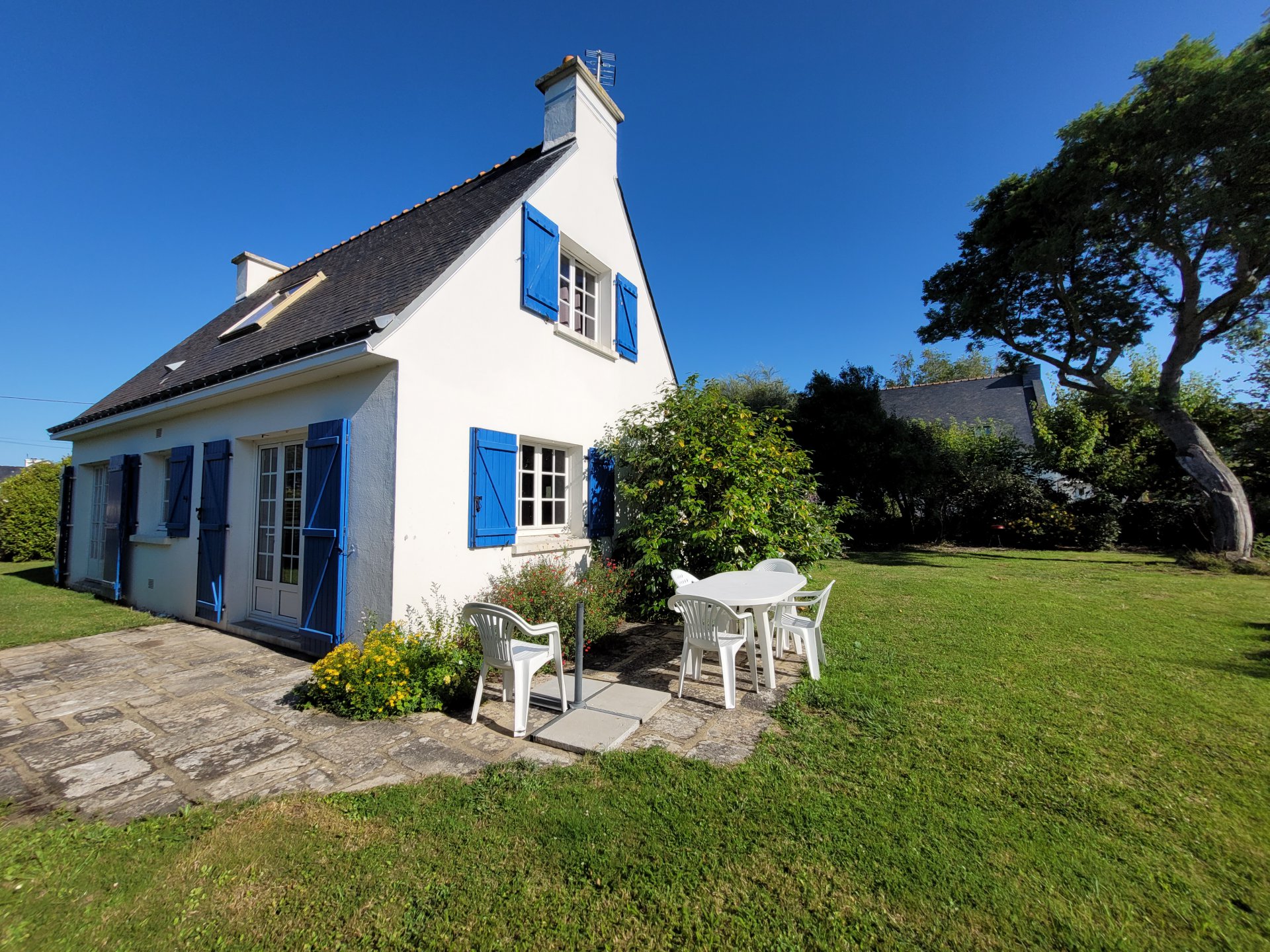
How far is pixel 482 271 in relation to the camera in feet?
18.4

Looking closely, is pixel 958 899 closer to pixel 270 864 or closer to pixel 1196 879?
pixel 1196 879

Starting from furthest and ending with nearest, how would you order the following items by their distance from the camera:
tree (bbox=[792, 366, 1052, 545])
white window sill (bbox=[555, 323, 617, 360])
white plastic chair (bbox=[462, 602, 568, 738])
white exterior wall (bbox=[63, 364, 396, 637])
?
1. tree (bbox=[792, 366, 1052, 545])
2. white window sill (bbox=[555, 323, 617, 360])
3. white exterior wall (bbox=[63, 364, 396, 637])
4. white plastic chair (bbox=[462, 602, 568, 738])

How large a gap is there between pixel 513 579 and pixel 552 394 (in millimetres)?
2541

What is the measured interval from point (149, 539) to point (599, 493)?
6885mm

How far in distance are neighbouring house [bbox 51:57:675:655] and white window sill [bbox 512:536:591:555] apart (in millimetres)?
38

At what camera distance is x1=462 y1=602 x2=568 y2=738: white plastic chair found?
3574mm

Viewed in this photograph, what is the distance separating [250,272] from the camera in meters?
12.0

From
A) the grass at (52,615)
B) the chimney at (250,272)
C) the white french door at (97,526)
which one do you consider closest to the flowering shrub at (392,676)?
the grass at (52,615)

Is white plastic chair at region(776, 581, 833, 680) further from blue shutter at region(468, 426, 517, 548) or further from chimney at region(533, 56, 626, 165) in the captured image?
chimney at region(533, 56, 626, 165)

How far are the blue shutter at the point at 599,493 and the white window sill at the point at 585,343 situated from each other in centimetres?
150

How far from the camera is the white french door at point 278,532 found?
19.2ft

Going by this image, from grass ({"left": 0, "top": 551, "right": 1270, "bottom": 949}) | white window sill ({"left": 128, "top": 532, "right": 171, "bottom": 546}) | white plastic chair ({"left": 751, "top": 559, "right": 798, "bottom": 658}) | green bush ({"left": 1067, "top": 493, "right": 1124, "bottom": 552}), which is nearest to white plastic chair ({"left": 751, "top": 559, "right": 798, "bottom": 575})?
white plastic chair ({"left": 751, "top": 559, "right": 798, "bottom": 658})

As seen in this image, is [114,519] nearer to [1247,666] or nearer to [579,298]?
[579,298]

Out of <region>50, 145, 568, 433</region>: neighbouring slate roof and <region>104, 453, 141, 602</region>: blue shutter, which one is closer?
<region>50, 145, 568, 433</region>: neighbouring slate roof
